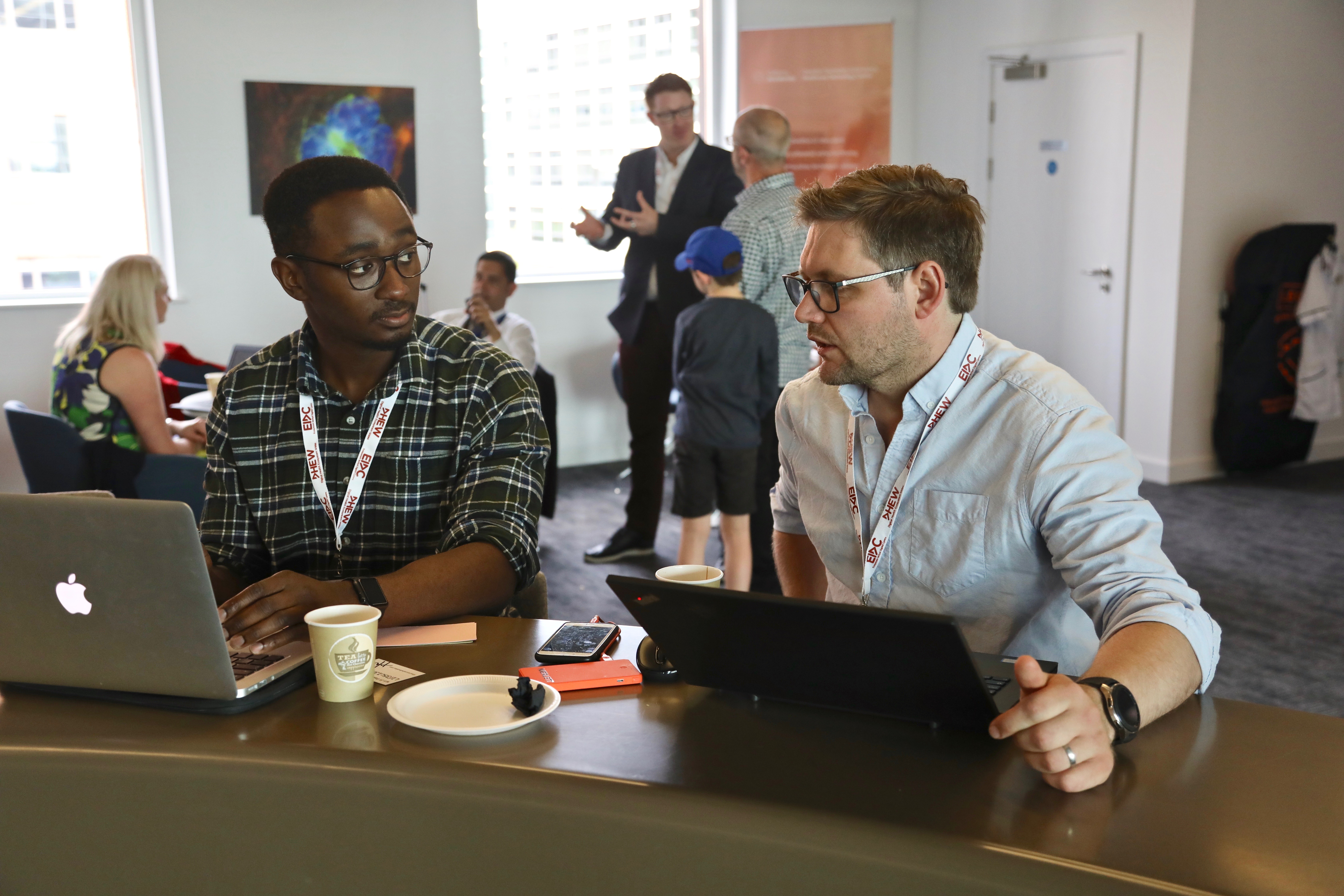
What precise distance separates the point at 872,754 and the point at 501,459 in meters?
0.90

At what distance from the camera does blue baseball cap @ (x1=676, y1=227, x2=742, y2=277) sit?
3.64 meters

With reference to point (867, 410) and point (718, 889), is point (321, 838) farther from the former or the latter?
Result: point (867, 410)

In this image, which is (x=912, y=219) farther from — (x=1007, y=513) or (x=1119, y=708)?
(x=1119, y=708)

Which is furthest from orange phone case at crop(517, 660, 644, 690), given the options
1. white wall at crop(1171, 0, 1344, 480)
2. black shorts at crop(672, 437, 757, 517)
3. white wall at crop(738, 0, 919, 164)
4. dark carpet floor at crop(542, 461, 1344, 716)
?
white wall at crop(738, 0, 919, 164)

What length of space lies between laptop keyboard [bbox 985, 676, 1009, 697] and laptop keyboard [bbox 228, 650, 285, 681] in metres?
0.85

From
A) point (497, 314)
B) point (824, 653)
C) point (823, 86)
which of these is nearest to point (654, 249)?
point (497, 314)

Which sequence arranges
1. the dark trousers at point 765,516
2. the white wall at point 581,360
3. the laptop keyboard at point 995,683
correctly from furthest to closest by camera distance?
1. the white wall at point 581,360
2. the dark trousers at point 765,516
3. the laptop keyboard at point 995,683

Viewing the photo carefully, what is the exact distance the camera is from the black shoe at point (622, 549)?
458 centimetres

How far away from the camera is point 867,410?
66.6 inches

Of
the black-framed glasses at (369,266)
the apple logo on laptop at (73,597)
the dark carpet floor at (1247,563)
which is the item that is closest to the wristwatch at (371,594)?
the apple logo on laptop at (73,597)

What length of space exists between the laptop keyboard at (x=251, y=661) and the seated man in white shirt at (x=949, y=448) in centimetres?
82

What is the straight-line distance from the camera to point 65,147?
5.22 metres

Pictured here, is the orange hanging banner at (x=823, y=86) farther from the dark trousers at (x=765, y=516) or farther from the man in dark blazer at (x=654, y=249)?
the dark trousers at (x=765, y=516)

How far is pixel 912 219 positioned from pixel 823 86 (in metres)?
5.28
